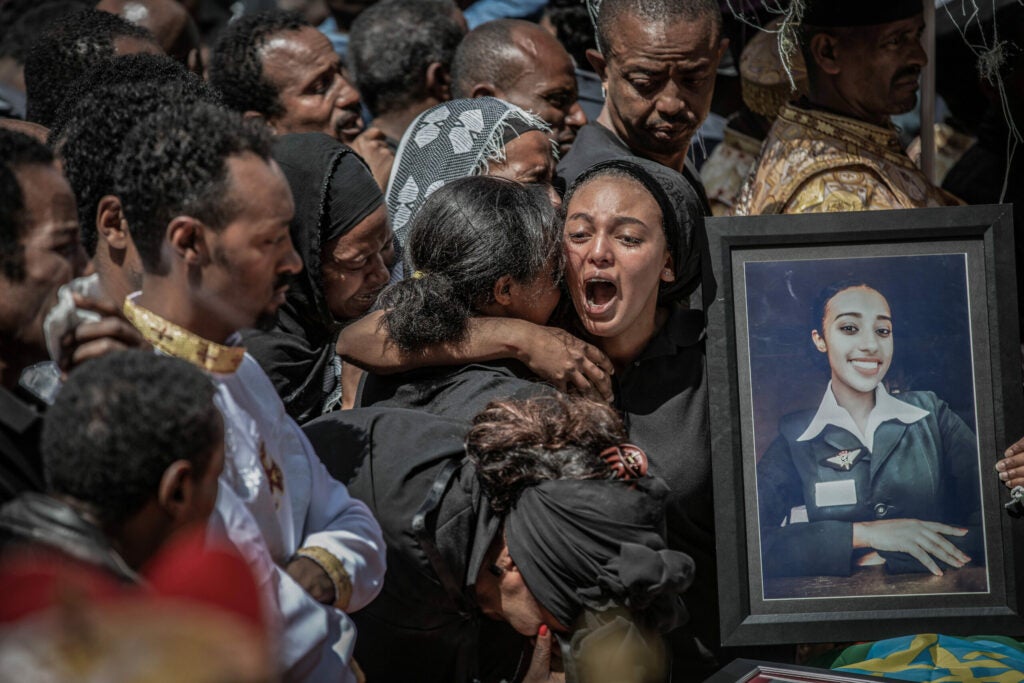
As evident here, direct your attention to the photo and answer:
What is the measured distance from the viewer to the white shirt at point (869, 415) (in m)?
3.31

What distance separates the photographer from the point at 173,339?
2.32 metres

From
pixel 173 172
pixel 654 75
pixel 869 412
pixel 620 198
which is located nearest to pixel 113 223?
pixel 173 172

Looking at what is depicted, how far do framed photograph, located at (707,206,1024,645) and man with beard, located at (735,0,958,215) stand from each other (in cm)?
77

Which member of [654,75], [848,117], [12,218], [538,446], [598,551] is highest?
[654,75]

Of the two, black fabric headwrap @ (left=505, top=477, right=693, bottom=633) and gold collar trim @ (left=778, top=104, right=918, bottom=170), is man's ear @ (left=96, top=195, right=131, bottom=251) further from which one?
gold collar trim @ (left=778, top=104, right=918, bottom=170)

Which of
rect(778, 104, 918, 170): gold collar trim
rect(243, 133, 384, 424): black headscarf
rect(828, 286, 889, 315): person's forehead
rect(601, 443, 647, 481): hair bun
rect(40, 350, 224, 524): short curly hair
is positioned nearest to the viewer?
rect(40, 350, 224, 524): short curly hair

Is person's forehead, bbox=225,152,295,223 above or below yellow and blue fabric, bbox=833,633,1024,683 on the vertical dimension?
above

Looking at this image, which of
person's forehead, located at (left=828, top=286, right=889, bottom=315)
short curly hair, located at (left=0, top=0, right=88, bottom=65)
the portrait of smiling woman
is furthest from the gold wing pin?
short curly hair, located at (left=0, top=0, right=88, bottom=65)

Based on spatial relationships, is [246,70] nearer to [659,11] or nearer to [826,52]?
[659,11]

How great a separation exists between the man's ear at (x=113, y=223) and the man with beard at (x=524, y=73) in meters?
2.68

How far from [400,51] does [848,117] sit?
2.12 m

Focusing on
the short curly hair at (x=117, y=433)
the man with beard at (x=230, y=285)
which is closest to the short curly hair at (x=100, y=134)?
the man with beard at (x=230, y=285)

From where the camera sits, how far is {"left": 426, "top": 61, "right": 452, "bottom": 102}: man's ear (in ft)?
18.1

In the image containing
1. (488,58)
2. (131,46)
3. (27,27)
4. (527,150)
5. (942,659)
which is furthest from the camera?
(27,27)
